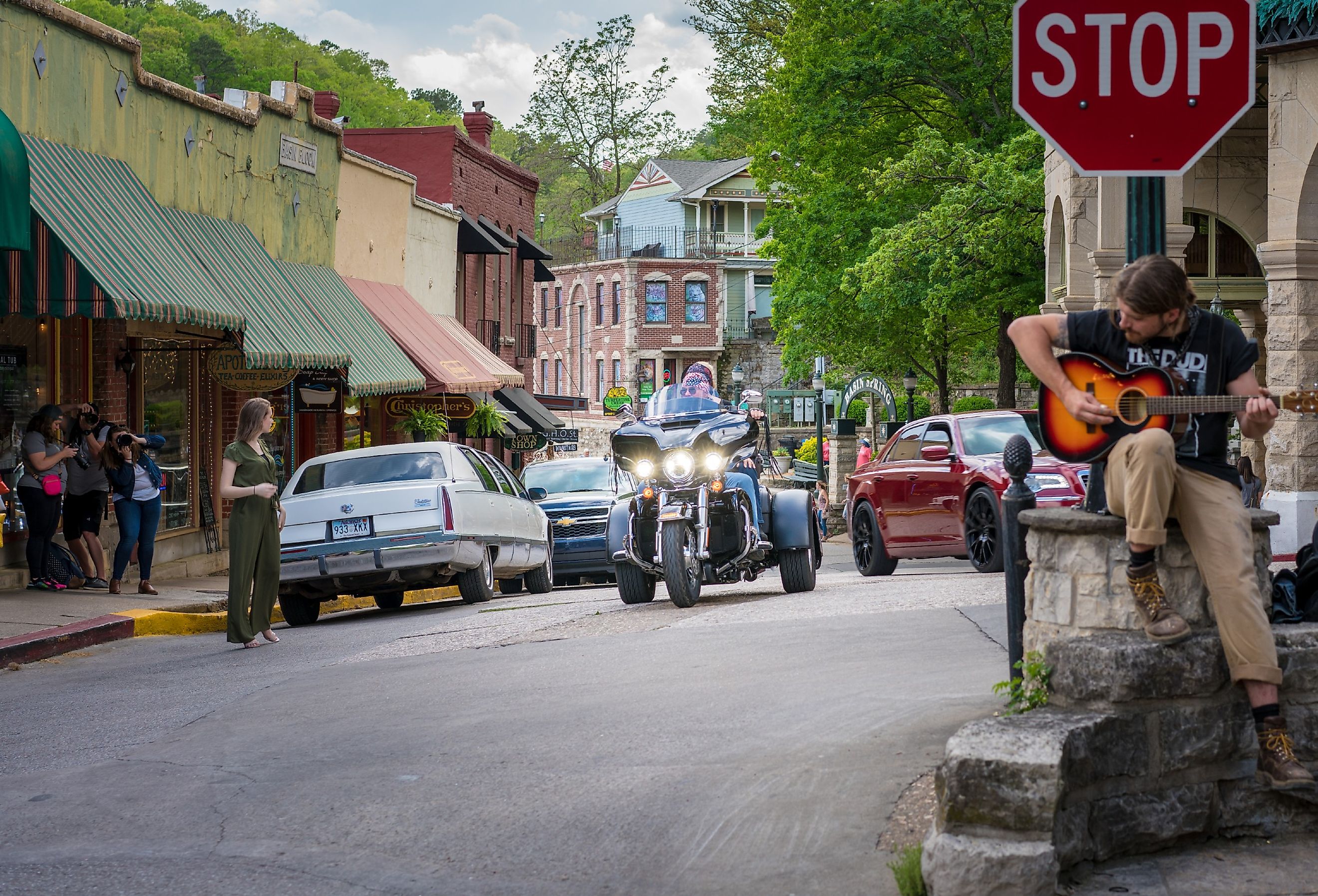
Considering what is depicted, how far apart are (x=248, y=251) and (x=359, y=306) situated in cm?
447

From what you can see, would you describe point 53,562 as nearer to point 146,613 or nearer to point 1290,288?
point 146,613

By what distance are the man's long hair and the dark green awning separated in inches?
418

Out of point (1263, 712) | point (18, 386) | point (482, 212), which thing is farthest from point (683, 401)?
point (482, 212)

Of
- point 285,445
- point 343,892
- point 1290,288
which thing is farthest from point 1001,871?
point 285,445

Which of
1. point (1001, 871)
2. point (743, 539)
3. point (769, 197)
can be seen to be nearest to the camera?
point (1001, 871)

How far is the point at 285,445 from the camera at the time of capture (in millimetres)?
25469

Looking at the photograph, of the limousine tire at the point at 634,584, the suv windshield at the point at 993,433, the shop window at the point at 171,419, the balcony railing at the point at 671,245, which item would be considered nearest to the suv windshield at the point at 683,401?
the limousine tire at the point at 634,584

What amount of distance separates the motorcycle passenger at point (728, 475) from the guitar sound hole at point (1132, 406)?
8.16 meters

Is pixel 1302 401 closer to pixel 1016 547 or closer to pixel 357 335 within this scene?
pixel 1016 547

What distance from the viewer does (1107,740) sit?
5.37 m

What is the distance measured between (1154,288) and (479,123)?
4151 centimetres

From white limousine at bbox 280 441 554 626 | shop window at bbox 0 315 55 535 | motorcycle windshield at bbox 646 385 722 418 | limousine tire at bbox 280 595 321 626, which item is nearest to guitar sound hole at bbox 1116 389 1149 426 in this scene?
motorcycle windshield at bbox 646 385 722 418

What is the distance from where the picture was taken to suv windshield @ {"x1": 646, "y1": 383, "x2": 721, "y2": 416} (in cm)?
1422

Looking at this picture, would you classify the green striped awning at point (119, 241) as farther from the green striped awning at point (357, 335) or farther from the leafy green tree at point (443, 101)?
the leafy green tree at point (443, 101)
